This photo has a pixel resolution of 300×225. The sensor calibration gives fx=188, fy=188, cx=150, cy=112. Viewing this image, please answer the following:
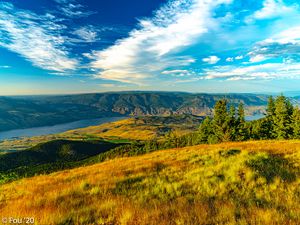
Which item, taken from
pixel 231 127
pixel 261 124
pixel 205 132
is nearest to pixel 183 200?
pixel 231 127

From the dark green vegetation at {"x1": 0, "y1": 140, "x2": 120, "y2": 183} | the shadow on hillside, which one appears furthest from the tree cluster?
the dark green vegetation at {"x1": 0, "y1": 140, "x2": 120, "y2": 183}

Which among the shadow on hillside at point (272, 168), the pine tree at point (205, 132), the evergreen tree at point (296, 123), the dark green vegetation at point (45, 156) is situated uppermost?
the shadow on hillside at point (272, 168)

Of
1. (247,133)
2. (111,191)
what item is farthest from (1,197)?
(247,133)

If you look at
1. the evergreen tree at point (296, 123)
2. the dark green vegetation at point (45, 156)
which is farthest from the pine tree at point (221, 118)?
the dark green vegetation at point (45, 156)

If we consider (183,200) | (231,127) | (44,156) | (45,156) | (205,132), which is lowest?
(45,156)

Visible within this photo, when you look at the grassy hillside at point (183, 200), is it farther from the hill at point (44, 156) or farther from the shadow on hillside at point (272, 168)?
the hill at point (44, 156)

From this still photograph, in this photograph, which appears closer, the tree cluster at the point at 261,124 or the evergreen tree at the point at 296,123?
the evergreen tree at the point at 296,123

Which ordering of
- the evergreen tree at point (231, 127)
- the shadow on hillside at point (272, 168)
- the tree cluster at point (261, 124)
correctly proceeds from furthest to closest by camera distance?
the evergreen tree at point (231, 127)
the tree cluster at point (261, 124)
the shadow on hillside at point (272, 168)

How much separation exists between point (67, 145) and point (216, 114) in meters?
176

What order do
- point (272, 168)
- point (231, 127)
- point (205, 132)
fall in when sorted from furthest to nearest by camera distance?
point (205, 132) < point (231, 127) < point (272, 168)

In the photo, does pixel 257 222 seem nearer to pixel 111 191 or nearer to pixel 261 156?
pixel 111 191

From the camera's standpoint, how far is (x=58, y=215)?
5160 mm

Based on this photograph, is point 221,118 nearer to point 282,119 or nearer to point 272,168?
point 282,119

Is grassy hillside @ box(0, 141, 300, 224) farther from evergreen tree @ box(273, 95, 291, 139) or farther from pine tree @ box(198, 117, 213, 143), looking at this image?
pine tree @ box(198, 117, 213, 143)
